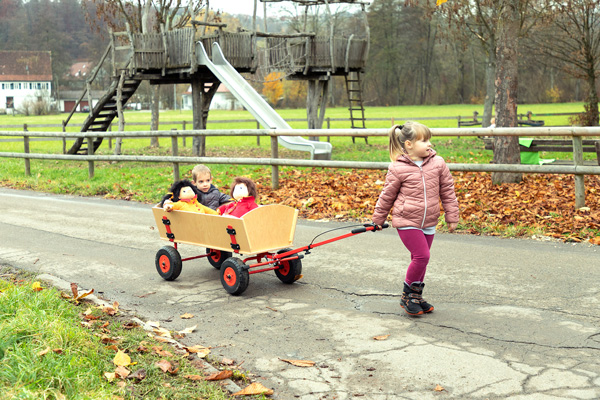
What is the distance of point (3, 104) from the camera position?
11925 centimetres

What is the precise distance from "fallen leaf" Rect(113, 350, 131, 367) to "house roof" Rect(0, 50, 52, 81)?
338 feet

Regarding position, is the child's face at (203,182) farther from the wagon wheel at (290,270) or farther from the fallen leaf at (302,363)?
the fallen leaf at (302,363)

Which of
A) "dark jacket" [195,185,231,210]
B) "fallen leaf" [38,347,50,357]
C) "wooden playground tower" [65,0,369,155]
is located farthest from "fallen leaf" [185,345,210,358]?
"wooden playground tower" [65,0,369,155]

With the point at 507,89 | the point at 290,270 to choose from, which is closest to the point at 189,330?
the point at 290,270

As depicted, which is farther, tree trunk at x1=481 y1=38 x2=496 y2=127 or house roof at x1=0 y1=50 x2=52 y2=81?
house roof at x1=0 y1=50 x2=52 y2=81

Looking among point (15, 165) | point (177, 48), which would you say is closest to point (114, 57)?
point (177, 48)

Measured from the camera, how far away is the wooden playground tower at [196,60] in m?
21.3

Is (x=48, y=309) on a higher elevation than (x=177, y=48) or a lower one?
Answer: lower

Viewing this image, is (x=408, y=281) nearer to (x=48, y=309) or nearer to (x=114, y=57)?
(x=48, y=309)

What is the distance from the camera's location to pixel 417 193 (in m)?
5.14

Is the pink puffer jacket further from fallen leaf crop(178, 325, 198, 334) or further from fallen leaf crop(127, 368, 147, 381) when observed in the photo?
fallen leaf crop(127, 368, 147, 381)

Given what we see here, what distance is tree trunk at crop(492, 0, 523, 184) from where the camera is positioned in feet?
37.2

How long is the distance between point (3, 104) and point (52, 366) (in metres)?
127

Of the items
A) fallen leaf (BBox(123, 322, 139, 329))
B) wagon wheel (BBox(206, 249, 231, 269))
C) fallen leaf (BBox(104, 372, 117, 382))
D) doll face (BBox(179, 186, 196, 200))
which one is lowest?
fallen leaf (BBox(123, 322, 139, 329))
